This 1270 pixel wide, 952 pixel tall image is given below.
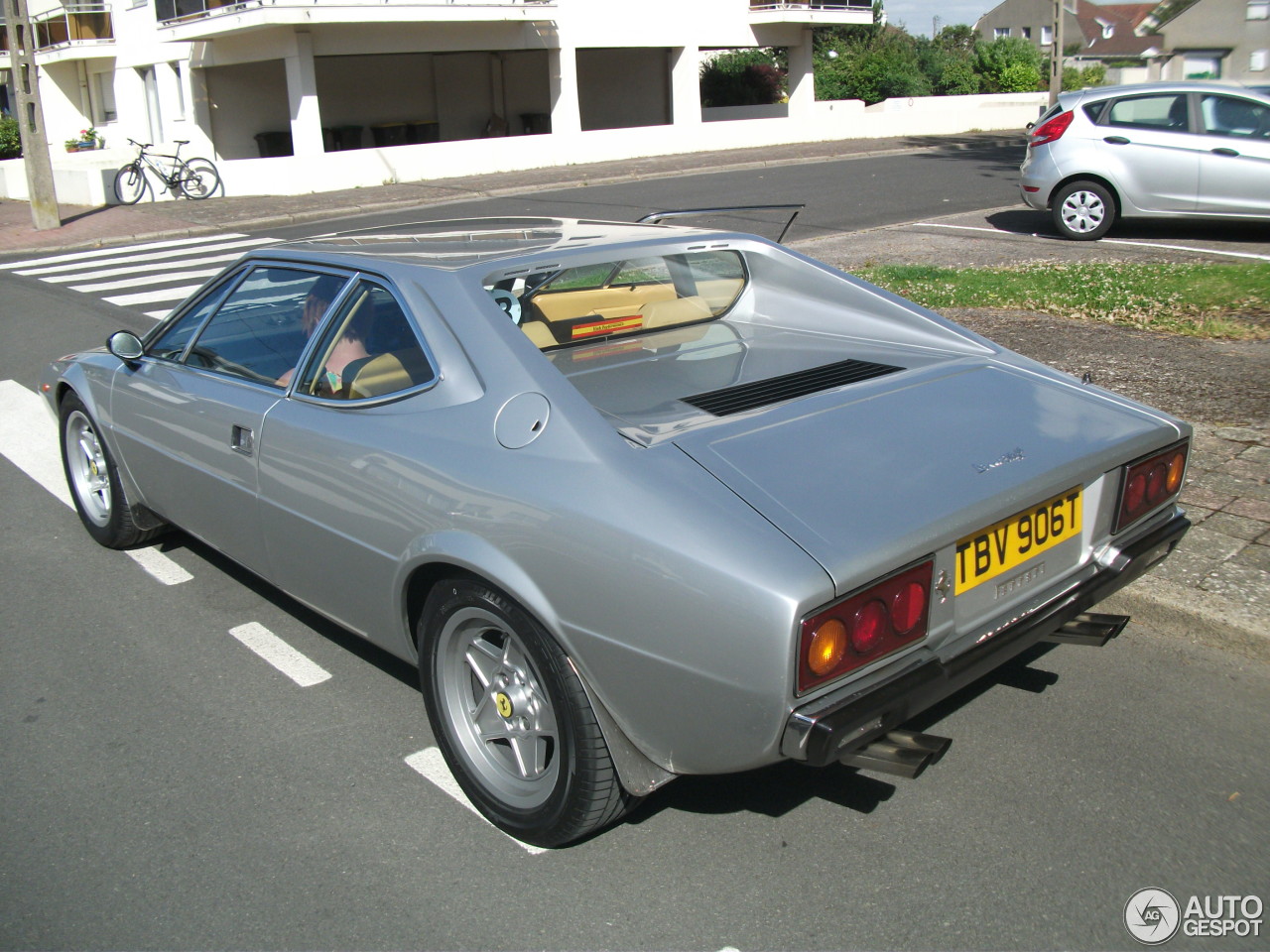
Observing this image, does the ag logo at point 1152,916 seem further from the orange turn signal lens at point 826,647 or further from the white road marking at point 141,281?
the white road marking at point 141,281

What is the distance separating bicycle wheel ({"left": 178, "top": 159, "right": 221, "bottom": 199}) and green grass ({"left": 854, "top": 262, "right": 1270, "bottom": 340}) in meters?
16.5

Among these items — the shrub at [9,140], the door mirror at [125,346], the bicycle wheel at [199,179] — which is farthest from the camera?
the shrub at [9,140]

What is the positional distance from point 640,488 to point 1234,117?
434 inches

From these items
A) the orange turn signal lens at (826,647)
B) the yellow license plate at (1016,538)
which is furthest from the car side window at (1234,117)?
the orange turn signal lens at (826,647)

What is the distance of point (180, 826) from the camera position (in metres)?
3.11

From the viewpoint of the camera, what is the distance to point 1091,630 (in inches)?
133

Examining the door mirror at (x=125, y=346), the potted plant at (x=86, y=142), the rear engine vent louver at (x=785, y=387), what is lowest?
the rear engine vent louver at (x=785, y=387)

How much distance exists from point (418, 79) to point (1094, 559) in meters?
31.2

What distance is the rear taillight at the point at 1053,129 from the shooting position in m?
11.8

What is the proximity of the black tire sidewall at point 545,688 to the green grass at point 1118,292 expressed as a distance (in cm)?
640

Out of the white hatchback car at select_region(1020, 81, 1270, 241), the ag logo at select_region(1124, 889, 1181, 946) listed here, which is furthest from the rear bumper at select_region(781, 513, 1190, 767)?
the white hatchback car at select_region(1020, 81, 1270, 241)

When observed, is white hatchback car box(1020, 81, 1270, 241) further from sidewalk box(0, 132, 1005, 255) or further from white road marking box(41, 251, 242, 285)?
sidewalk box(0, 132, 1005, 255)

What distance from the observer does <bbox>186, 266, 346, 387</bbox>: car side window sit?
12.2 feet

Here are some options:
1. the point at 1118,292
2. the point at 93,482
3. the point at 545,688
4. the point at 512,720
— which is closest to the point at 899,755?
the point at 545,688
